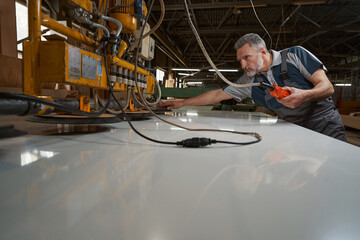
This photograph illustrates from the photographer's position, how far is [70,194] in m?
0.26

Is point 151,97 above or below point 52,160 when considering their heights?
above

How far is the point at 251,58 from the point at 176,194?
1532 mm

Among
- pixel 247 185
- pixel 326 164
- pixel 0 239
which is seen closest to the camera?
pixel 0 239

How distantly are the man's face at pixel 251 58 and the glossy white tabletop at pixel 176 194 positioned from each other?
1212mm

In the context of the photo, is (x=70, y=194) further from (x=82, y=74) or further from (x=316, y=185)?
(x=82, y=74)

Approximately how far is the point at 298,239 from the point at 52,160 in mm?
427

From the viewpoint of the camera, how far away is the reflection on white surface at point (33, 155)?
1.27 feet

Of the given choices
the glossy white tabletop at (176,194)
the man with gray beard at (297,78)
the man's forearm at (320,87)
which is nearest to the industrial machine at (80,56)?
the glossy white tabletop at (176,194)

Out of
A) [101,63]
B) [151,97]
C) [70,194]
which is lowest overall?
[70,194]

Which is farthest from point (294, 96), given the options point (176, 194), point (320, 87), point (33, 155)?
point (33, 155)

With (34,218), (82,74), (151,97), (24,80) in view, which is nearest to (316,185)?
(34,218)

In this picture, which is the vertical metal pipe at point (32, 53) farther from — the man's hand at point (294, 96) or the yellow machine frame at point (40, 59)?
the man's hand at point (294, 96)

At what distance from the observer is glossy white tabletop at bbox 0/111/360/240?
0.64 ft

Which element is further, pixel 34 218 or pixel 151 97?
pixel 151 97
